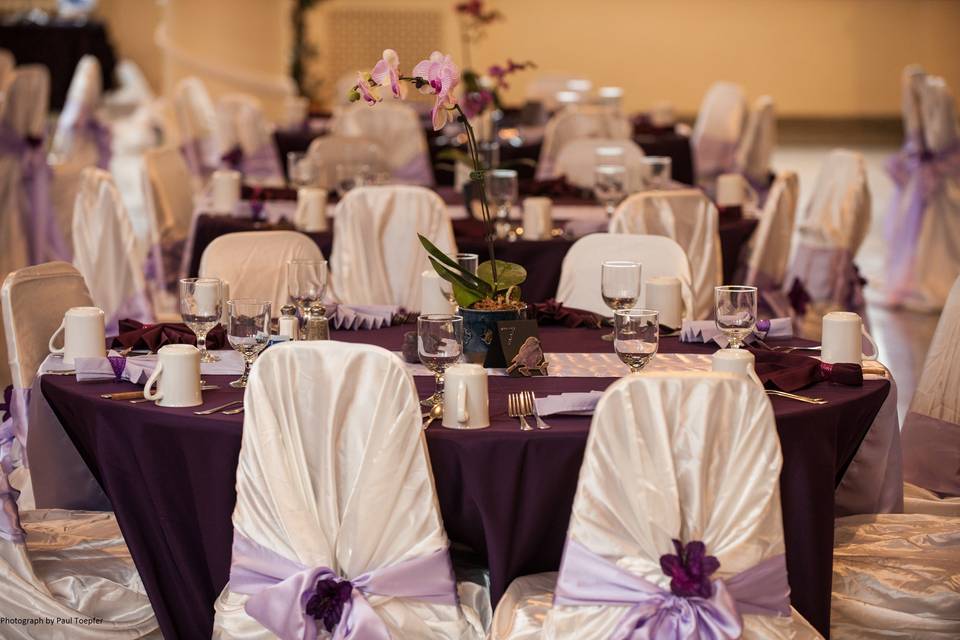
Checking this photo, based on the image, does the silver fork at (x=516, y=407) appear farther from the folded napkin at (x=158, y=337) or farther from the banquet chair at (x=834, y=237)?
the banquet chair at (x=834, y=237)

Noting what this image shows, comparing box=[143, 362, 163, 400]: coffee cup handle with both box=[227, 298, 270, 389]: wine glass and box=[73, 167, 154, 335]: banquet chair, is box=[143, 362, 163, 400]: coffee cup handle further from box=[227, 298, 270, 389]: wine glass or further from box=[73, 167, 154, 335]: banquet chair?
box=[73, 167, 154, 335]: banquet chair

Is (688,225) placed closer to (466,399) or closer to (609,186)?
(609,186)

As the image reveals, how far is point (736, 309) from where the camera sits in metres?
3.14

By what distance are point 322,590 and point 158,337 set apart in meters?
1.02

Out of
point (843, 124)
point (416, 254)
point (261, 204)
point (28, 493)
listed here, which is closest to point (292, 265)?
point (28, 493)

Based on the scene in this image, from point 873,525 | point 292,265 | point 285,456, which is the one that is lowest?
point 873,525

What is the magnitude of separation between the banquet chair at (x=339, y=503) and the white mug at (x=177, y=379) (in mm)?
280

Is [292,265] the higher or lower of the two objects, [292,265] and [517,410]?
the higher

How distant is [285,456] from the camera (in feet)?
8.51

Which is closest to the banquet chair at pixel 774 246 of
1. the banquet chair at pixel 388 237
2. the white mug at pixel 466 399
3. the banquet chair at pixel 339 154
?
the banquet chair at pixel 388 237

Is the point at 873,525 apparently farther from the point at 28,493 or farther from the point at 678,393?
the point at 28,493

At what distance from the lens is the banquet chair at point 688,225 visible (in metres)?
4.80

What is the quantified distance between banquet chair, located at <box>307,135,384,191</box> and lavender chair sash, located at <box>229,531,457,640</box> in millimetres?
3905

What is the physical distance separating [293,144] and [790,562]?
6.23 metres
